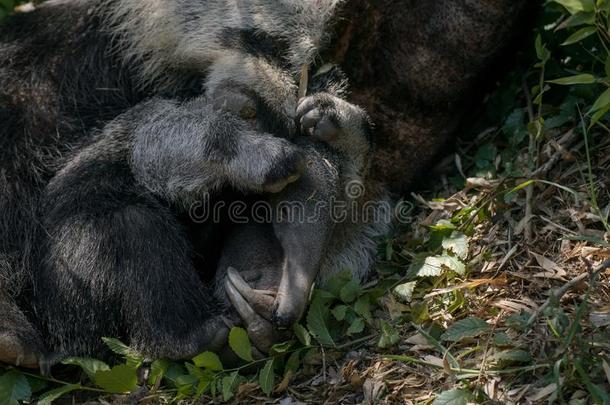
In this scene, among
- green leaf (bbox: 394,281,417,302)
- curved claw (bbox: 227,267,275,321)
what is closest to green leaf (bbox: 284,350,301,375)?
curved claw (bbox: 227,267,275,321)

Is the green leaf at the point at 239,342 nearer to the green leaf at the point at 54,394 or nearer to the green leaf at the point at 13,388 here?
the green leaf at the point at 54,394

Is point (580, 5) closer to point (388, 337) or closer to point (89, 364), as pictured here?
point (388, 337)

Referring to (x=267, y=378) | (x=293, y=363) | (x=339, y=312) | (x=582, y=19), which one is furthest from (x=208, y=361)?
(x=582, y=19)

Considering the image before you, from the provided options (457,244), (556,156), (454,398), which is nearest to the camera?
(454,398)

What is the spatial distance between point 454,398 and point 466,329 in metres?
0.39

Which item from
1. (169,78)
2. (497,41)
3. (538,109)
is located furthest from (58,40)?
(538,109)

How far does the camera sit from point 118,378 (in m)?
3.38

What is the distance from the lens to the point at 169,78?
13.1 ft

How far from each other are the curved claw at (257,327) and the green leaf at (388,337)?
1.47 ft

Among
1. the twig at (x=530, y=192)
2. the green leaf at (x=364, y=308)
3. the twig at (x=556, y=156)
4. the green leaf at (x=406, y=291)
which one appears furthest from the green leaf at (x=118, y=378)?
the twig at (x=556, y=156)

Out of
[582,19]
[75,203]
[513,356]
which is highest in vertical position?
[582,19]

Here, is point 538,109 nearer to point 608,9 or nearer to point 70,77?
point 608,9

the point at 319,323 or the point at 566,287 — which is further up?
the point at 566,287

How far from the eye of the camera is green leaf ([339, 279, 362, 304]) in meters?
3.65
